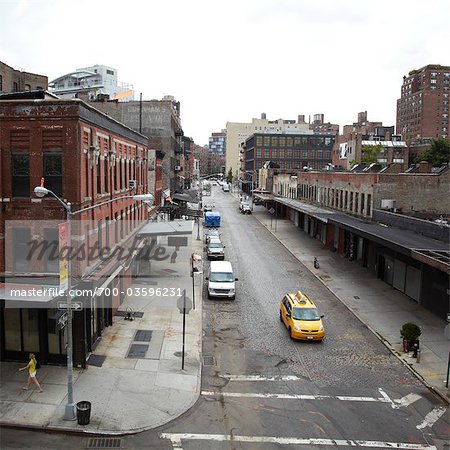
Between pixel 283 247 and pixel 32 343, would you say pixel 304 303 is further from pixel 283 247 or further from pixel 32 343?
pixel 283 247

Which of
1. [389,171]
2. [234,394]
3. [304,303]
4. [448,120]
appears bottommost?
[234,394]

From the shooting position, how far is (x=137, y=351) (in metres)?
21.4

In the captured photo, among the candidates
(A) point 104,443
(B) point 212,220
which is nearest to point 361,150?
(B) point 212,220

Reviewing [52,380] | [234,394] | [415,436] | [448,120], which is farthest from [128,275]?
[448,120]

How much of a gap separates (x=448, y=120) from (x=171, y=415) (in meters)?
184

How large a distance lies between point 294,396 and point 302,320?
251 inches

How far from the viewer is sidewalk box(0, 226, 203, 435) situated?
50.6ft

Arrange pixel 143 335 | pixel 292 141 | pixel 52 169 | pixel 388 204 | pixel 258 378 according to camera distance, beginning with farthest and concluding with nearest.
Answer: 1. pixel 292 141
2. pixel 388 204
3. pixel 143 335
4. pixel 52 169
5. pixel 258 378

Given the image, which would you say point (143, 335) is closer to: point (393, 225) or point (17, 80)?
point (393, 225)

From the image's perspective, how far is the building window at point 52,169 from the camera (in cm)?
1931

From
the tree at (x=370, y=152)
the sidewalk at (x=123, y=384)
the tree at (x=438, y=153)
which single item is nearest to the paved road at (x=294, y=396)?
the sidewalk at (x=123, y=384)

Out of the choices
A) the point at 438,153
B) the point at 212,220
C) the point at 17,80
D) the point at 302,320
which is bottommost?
the point at 302,320

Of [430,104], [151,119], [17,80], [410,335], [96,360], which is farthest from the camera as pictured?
[430,104]

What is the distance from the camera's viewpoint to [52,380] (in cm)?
1830
